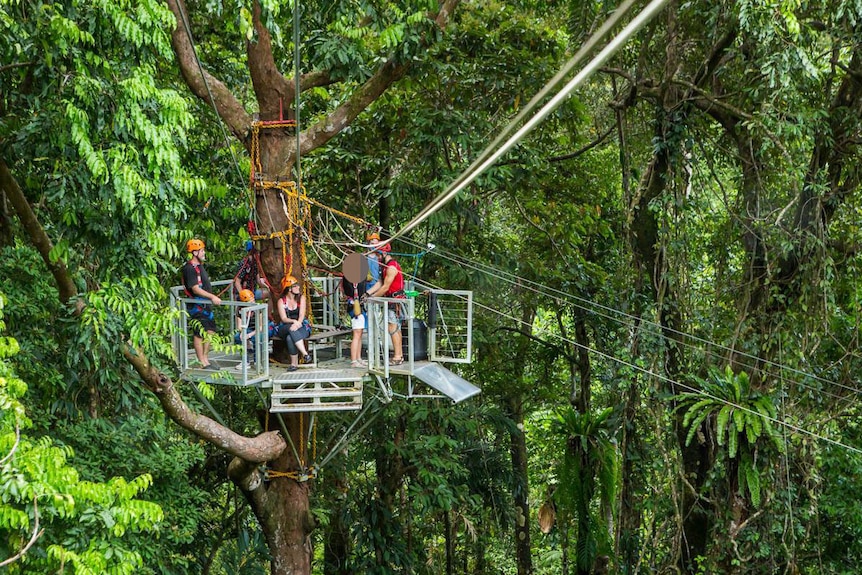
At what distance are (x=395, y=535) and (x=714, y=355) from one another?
5.06 m

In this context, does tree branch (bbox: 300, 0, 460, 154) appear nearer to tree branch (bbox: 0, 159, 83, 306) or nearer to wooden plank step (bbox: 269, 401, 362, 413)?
wooden plank step (bbox: 269, 401, 362, 413)

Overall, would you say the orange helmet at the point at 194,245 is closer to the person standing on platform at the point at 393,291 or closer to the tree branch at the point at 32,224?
the tree branch at the point at 32,224

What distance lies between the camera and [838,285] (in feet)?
35.7

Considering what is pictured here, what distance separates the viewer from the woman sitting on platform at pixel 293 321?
8.63 metres

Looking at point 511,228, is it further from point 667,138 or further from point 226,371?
point 226,371

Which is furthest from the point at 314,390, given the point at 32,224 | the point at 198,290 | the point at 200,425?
the point at 32,224

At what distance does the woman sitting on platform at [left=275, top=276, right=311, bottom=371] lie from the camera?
8633 mm

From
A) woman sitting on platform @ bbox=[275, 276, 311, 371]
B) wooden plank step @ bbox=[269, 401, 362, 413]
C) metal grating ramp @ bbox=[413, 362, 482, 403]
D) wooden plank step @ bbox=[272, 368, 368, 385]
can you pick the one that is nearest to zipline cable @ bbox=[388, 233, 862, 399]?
metal grating ramp @ bbox=[413, 362, 482, 403]

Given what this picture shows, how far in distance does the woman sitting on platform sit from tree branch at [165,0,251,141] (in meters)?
1.93

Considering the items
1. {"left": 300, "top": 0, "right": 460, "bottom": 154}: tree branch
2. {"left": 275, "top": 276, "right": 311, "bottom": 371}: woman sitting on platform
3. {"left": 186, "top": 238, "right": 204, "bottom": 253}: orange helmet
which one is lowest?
{"left": 275, "top": 276, "right": 311, "bottom": 371}: woman sitting on platform

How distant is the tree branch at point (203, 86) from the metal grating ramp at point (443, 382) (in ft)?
10.5

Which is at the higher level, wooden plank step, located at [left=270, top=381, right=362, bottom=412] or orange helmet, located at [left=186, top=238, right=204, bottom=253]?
orange helmet, located at [left=186, top=238, right=204, bottom=253]

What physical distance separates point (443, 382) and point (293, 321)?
1556 mm

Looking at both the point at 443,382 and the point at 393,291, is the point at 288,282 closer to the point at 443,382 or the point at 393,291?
the point at 393,291
